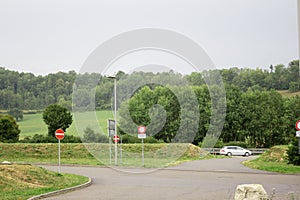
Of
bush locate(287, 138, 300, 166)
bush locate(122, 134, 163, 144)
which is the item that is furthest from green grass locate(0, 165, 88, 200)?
bush locate(122, 134, 163, 144)

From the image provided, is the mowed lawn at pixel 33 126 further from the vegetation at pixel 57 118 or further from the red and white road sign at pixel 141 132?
the red and white road sign at pixel 141 132

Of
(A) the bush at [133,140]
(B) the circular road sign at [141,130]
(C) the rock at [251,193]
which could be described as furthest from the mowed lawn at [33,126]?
(C) the rock at [251,193]

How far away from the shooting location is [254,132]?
69000mm

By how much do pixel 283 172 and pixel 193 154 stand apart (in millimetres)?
17766

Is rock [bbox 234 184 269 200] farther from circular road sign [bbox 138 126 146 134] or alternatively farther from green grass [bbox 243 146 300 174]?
circular road sign [bbox 138 126 146 134]

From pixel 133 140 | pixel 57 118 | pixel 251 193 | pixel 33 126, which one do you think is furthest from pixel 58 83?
pixel 251 193

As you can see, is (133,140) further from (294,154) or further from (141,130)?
(294,154)

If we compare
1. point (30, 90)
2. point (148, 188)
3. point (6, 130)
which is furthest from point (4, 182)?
point (30, 90)

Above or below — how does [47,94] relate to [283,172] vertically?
above

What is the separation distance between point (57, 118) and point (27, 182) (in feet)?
130

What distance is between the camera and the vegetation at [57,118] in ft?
182

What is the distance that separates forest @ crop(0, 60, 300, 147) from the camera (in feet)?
87.2

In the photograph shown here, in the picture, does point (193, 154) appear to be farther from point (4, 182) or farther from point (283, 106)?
point (283, 106)

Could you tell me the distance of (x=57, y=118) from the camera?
183ft
